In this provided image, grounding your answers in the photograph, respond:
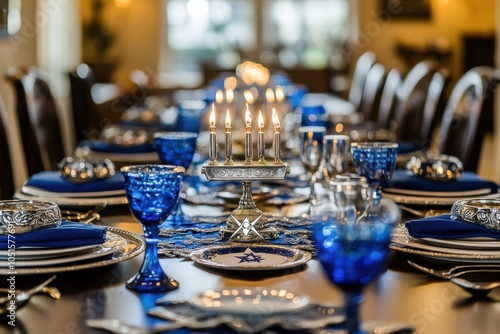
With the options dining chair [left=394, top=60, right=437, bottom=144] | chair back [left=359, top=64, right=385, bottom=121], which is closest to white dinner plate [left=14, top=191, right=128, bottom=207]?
dining chair [left=394, top=60, right=437, bottom=144]

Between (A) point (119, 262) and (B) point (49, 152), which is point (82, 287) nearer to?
(A) point (119, 262)

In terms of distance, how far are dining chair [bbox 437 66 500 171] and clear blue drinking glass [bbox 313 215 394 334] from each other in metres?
1.87

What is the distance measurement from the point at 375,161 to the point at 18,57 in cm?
516

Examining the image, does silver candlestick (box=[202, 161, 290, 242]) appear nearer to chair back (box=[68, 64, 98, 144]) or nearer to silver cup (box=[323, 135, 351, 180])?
silver cup (box=[323, 135, 351, 180])

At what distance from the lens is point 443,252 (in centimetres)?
132

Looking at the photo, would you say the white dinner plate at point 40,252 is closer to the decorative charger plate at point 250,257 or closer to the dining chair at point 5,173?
the decorative charger plate at point 250,257

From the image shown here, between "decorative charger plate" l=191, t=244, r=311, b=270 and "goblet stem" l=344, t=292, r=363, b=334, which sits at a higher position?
"goblet stem" l=344, t=292, r=363, b=334

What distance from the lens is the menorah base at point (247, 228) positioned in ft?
4.89

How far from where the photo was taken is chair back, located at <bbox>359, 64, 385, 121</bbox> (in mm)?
5148

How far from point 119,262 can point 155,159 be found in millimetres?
1220

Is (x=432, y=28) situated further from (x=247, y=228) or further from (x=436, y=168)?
(x=247, y=228)

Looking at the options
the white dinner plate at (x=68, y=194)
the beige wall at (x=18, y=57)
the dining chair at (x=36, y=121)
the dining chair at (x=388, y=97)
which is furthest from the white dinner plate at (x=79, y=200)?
the beige wall at (x=18, y=57)

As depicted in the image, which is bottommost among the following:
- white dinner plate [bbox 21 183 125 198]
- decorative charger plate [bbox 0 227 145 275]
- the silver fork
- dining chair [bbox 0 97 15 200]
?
dining chair [bbox 0 97 15 200]

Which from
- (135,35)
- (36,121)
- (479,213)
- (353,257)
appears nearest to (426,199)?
(479,213)
